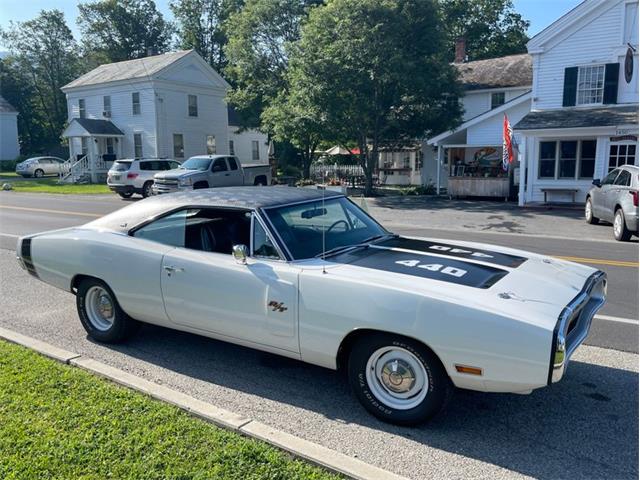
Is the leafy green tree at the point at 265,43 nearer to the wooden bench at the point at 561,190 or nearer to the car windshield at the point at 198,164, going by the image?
the car windshield at the point at 198,164

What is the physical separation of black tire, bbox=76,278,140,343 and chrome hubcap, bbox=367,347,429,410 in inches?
101

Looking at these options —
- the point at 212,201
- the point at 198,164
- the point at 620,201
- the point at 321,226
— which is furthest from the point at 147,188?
the point at 321,226

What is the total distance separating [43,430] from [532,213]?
17.2 metres

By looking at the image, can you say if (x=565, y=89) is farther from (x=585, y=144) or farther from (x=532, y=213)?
(x=532, y=213)

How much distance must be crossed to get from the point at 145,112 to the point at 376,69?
819 inches

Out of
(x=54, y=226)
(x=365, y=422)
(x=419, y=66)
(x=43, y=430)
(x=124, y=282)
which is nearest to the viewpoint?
(x=43, y=430)

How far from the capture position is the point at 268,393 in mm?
4168

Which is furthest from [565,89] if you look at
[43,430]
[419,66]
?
[43,430]

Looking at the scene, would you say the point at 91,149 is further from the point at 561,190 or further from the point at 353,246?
the point at 353,246

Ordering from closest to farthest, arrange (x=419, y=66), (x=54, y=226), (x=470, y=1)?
(x=54, y=226)
(x=419, y=66)
(x=470, y=1)

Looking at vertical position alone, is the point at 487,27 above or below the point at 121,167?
above

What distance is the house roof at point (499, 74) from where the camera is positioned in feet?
93.2

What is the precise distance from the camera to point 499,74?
29.5 m

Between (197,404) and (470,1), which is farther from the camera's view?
(470,1)
